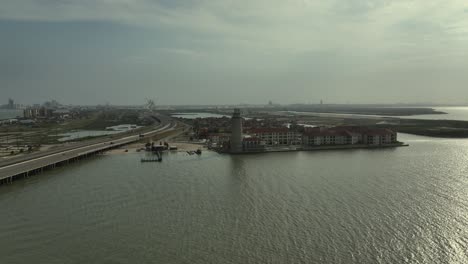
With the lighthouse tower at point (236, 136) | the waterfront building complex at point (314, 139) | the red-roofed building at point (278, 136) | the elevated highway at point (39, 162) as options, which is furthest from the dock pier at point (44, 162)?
the red-roofed building at point (278, 136)

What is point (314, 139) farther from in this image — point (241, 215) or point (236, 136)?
point (241, 215)

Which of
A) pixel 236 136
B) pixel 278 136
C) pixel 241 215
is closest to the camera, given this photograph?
pixel 241 215

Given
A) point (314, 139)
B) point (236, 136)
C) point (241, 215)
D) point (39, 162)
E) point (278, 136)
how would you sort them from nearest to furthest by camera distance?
point (241, 215)
point (39, 162)
point (236, 136)
point (314, 139)
point (278, 136)

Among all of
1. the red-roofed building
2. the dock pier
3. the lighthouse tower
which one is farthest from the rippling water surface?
the red-roofed building

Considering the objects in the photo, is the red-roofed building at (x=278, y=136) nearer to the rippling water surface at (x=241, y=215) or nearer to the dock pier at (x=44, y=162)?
the rippling water surface at (x=241, y=215)

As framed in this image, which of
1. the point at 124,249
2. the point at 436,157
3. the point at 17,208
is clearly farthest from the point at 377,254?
the point at 436,157

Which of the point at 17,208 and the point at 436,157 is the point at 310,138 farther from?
the point at 17,208

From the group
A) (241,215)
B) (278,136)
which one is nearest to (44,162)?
(241,215)

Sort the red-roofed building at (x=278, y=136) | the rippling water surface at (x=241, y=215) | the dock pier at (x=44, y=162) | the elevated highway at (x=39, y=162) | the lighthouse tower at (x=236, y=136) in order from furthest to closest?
the red-roofed building at (x=278, y=136)
the lighthouse tower at (x=236, y=136)
the elevated highway at (x=39, y=162)
the dock pier at (x=44, y=162)
the rippling water surface at (x=241, y=215)
